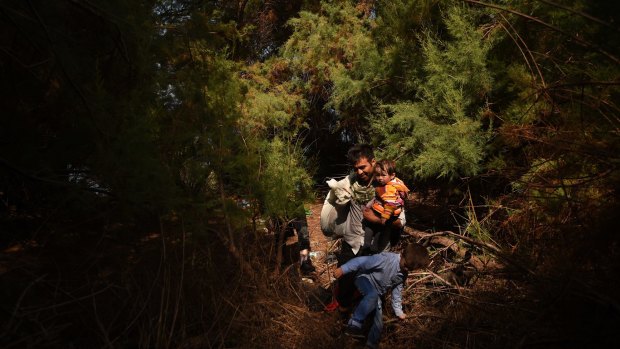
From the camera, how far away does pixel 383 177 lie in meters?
3.73

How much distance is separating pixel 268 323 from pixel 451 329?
157 cm

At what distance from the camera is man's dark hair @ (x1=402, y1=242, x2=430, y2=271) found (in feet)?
11.3

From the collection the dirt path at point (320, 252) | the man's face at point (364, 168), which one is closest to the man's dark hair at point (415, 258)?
the man's face at point (364, 168)

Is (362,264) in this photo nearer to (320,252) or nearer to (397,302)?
(397,302)

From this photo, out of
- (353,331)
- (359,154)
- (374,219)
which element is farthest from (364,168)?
(353,331)

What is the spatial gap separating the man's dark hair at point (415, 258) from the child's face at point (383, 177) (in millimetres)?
601

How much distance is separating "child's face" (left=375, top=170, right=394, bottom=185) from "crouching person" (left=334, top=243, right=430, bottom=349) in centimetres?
59

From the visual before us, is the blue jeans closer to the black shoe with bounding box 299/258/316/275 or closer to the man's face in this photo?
the man's face

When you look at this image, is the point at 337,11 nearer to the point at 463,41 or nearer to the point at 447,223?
the point at 463,41

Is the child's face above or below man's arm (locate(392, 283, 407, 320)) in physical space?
above

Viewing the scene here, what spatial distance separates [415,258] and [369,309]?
0.55 metres

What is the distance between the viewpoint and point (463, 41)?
722cm

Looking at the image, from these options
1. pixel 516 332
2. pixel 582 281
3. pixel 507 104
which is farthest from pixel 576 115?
pixel 507 104

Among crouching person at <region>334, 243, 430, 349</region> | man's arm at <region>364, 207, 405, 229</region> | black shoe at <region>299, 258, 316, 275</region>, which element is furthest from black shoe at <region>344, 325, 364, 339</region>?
black shoe at <region>299, 258, 316, 275</region>
